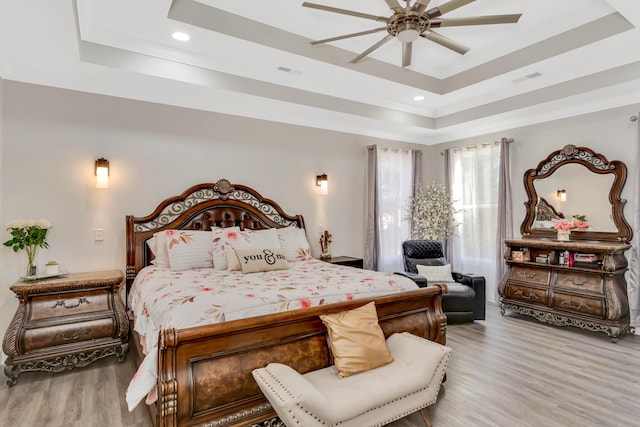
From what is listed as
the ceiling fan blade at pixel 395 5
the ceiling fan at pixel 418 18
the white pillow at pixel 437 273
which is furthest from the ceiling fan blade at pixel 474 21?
the white pillow at pixel 437 273

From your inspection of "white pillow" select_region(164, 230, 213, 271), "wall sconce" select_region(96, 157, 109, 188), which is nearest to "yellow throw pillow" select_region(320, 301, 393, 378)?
"white pillow" select_region(164, 230, 213, 271)

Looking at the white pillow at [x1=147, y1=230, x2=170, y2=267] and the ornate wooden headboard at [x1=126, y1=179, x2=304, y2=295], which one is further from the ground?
the ornate wooden headboard at [x1=126, y1=179, x2=304, y2=295]

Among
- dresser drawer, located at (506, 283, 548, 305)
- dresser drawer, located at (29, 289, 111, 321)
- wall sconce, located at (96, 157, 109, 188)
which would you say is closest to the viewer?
dresser drawer, located at (29, 289, 111, 321)

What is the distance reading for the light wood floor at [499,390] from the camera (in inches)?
94.2

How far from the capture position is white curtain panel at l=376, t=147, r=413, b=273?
5711mm

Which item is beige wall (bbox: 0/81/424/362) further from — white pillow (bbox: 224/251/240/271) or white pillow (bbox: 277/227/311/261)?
white pillow (bbox: 224/251/240/271)

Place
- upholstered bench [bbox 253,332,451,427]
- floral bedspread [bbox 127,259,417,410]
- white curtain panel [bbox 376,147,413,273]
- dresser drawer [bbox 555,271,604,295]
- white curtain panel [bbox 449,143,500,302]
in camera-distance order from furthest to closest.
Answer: white curtain panel [bbox 376,147,413,273]
white curtain panel [bbox 449,143,500,302]
dresser drawer [bbox 555,271,604,295]
floral bedspread [bbox 127,259,417,410]
upholstered bench [bbox 253,332,451,427]

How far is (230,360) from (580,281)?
4110mm

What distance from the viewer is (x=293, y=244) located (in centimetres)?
436

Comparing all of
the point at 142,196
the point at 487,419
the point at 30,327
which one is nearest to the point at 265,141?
the point at 142,196

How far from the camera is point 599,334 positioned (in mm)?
4035

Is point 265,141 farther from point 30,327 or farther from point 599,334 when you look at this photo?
point 599,334

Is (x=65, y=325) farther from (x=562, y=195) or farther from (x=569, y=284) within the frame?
(x=562, y=195)

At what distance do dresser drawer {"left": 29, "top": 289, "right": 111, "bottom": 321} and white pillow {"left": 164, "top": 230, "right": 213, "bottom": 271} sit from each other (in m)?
0.65
